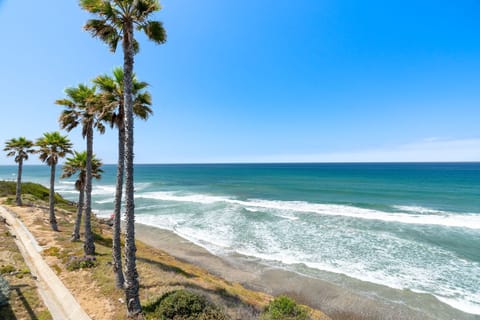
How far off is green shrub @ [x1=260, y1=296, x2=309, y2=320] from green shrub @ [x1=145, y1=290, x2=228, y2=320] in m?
2.35

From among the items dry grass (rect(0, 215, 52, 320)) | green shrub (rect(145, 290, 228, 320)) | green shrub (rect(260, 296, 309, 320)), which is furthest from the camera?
green shrub (rect(260, 296, 309, 320))

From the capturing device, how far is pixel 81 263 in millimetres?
11938

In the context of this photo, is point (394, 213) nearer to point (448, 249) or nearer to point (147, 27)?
point (448, 249)

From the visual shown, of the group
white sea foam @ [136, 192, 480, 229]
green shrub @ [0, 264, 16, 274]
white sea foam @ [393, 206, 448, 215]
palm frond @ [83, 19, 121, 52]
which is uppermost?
palm frond @ [83, 19, 121, 52]

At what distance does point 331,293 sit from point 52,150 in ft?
79.2

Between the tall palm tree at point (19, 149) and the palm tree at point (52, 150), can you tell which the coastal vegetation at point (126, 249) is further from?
the tall palm tree at point (19, 149)

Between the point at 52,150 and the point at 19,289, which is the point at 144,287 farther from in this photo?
the point at 52,150

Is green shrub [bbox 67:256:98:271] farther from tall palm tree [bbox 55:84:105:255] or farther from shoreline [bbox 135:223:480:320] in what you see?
shoreline [bbox 135:223:480:320]

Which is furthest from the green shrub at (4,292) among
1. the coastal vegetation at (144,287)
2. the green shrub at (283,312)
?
the green shrub at (283,312)

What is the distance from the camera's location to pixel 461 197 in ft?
141

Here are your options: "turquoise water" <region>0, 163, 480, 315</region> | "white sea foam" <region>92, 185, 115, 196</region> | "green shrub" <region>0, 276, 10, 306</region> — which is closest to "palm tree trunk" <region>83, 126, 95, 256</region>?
"green shrub" <region>0, 276, 10, 306</region>

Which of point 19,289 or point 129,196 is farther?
point 19,289

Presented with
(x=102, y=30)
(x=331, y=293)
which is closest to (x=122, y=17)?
(x=102, y=30)

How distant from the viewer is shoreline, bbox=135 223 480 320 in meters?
12.0
